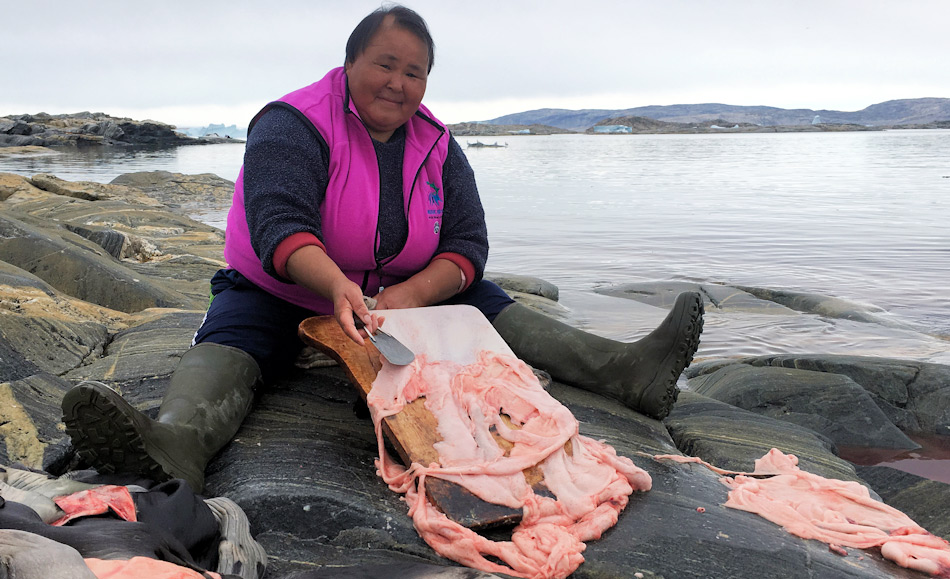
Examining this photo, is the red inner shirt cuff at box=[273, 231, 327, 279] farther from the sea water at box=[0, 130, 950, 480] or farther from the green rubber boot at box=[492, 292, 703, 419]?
the sea water at box=[0, 130, 950, 480]

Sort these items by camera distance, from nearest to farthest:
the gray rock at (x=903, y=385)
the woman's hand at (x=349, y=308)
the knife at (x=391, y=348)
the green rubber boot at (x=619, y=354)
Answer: the woman's hand at (x=349, y=308)
the knife at (x=391, y=348)
the green rubber boot at (x=619, y=354)
the gray rock at (x=903, y=385)

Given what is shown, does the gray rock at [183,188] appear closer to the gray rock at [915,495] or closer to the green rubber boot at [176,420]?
the green rubber boot at [176,420]

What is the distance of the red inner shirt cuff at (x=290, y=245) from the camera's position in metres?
2.80

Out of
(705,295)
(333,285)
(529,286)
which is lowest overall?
(705,295)

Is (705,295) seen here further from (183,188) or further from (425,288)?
(183,188)

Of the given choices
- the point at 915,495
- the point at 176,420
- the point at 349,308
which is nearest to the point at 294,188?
the point at 349,308

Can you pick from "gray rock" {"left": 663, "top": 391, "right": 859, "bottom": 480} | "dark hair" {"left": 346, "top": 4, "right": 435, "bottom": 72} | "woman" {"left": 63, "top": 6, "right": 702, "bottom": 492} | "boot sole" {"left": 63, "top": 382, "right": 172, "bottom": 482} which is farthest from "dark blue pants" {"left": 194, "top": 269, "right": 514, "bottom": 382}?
"gray rock" {"left": 663, "top": 391, "right": 859, "bottom": 480}

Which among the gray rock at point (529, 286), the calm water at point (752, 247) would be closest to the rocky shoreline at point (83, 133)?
the calm water at point (752, 247)

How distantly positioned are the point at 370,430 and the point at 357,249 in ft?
2.53

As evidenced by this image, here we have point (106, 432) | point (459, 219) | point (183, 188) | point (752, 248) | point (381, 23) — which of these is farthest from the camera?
point (183, 188)

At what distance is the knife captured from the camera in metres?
2.79

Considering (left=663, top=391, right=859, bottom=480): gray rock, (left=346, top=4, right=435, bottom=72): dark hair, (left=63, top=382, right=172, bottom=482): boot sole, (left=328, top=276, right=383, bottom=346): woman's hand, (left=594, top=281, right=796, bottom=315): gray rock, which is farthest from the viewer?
(left=594, top=281, right=796, bottom=315): gray rock

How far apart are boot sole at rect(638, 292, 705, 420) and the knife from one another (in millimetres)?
1178

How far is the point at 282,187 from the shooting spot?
2.87 metres
